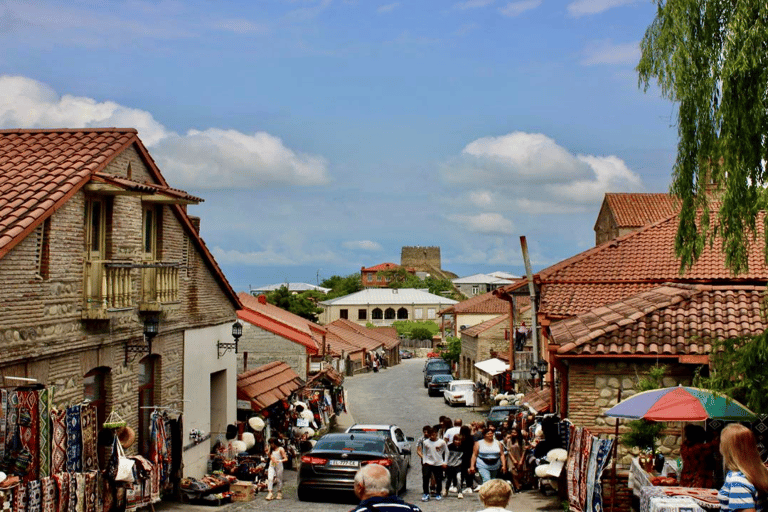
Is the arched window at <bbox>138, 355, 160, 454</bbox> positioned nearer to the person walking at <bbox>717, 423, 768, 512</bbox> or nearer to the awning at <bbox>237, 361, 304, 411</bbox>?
the awning at <bbox>237, 361, 304, 411</bbox>

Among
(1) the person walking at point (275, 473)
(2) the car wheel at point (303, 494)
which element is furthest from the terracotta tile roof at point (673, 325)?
(1) the person walking at point (275, 473)

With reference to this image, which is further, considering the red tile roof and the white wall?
the white wall

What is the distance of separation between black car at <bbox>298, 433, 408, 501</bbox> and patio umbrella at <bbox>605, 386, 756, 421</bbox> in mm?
5349

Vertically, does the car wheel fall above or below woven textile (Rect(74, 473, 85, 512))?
below

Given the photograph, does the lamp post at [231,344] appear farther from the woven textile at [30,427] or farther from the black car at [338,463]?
the woven textile at [30,427]

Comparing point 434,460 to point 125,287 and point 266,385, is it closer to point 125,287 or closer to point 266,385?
point 125,287

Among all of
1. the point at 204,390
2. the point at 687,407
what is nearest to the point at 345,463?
the point at 204,390

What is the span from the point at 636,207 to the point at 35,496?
38381 mm

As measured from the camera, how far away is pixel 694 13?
35.2 feet

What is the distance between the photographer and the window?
13328mm

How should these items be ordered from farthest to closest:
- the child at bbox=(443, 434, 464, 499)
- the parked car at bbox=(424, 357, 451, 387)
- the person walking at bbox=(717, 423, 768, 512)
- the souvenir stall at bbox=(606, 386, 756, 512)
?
the parked car at bbox=(424, 357, 451, 387) < the child at bbox=(443, 434, 464, 499) < the souvenir stall at bbox=(606, 386, 756, 512) < the person walking at bbox=(717, 423, 768, 512)

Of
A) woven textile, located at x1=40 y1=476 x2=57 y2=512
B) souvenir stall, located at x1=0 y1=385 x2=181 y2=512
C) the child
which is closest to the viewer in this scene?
souvenir stall, located at x1=0 y1=385 x2=181 y2=512

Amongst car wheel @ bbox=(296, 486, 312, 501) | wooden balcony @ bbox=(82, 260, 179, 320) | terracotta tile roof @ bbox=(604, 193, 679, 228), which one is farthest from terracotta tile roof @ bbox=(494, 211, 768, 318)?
terracotta tile roof @ bbox=(604, 193, 679, 228)

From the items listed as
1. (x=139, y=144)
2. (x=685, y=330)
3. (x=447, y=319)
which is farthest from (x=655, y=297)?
(x=447, y=319)
